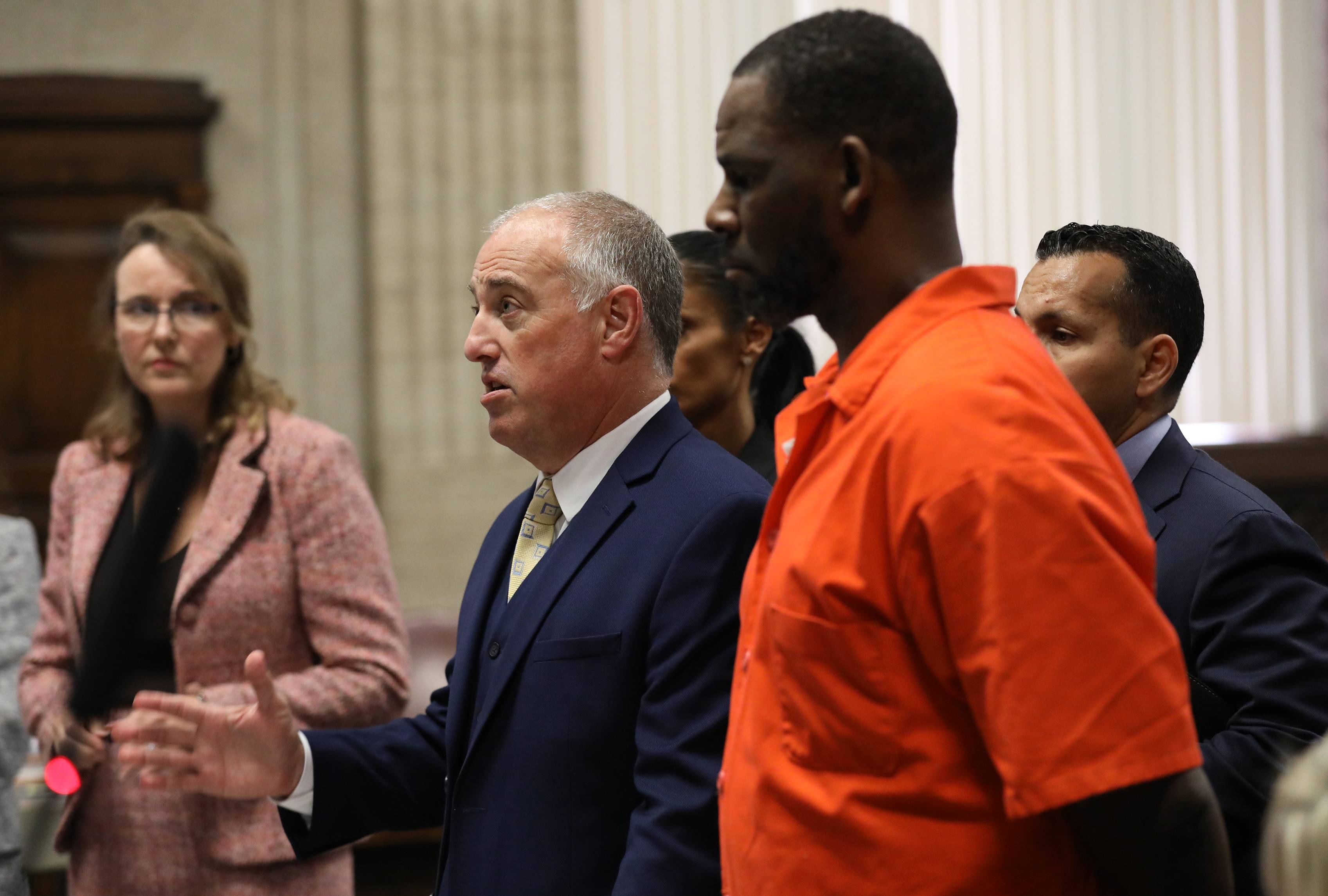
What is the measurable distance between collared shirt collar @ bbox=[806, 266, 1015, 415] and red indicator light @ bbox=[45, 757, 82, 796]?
5.01 feet

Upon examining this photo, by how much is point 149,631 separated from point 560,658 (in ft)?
3.13

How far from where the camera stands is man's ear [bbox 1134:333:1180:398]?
191 centimetres

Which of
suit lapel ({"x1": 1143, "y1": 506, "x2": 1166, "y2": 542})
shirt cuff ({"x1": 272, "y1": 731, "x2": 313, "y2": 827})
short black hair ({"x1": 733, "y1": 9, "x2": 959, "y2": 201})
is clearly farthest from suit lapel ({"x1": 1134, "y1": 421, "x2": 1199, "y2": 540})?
shirt cuff ({"x1": 272, "y1": 731, "x2": 313, "y2": 827})

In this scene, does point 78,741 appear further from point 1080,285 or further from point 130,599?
point 1080,285

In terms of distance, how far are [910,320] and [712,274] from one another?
1.54 m

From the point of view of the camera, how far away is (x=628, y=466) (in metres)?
1.82

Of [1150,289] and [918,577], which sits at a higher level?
[1150,289]

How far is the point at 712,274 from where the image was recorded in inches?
107

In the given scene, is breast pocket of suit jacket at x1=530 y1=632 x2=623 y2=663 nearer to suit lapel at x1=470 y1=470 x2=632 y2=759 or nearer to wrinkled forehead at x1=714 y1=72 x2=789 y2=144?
suit lapel at x1=470 y1=470 x2=632 y2=759

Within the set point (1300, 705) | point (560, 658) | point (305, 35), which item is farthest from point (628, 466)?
point (305, 35)

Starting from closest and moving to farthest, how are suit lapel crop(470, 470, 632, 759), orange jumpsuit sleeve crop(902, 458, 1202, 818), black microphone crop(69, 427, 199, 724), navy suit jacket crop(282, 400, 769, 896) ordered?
orange jumpsuit sleeve crop(902, 458, 1202, 818)
navy suit jacket crop(282, 400, 769, 896)
suit lapel crop(470, 470, 632, 759)
black microphone crop(69, 427, 199, 724)

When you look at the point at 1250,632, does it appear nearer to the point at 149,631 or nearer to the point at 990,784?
the point at 990,784

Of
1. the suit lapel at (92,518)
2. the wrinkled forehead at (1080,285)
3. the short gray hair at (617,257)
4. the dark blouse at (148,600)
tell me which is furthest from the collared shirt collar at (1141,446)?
the suit lapel at (92,518)

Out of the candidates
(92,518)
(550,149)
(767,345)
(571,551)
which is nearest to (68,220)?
(550,149)
